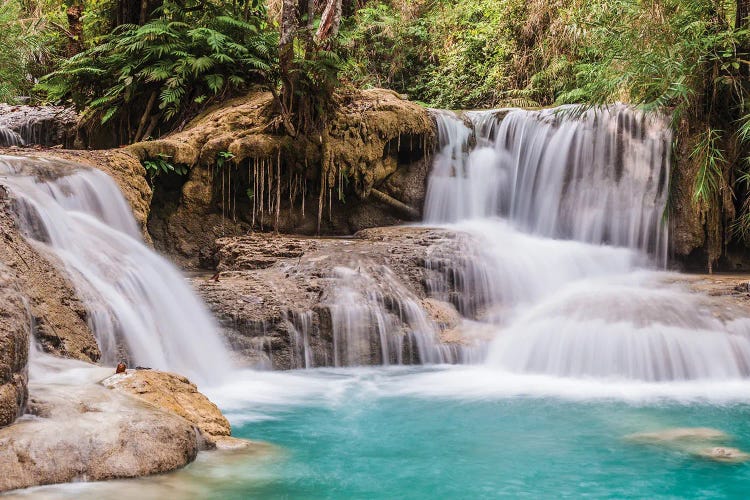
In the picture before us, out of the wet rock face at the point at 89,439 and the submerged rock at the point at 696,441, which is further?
the submerged rock at the point at 696,441

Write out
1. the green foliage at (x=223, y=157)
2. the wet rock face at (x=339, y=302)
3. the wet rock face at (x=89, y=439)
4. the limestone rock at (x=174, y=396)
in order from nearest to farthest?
1. the wet rock face at (x=89, y=439)
2. the limestone rock at (x=174, y=396)
3. the wet rock face at (x=339, y=302)
4. the green foliage at (x=223, y=157)

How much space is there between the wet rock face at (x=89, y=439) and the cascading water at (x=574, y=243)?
169 inches

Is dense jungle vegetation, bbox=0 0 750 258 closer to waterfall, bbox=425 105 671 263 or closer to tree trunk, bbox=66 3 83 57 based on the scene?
tree trunk, bbox=66 3 83 57

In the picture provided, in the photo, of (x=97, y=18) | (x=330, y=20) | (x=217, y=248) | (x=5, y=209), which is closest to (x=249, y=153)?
(x=217, y=248)

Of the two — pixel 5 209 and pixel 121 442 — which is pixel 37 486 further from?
pixel 5 209

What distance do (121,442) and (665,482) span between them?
291cm

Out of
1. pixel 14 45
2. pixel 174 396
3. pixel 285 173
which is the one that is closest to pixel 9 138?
pixel 14 45

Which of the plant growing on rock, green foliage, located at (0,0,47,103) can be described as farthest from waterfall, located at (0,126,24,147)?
the plant growing on rock

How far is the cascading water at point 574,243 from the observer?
702 cm

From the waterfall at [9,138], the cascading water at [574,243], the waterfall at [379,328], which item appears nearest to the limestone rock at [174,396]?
the waterfall at [379,328]

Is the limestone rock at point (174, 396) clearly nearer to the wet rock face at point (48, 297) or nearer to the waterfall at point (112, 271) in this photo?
the wet rock face at point (48, 297)

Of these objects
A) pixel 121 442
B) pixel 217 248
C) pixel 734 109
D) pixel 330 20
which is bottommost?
pixel 121 442

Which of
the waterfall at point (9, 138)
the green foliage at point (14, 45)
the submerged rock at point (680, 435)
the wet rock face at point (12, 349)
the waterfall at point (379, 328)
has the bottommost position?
the submerged rock at point (680, 435)

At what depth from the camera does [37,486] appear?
10.7 feet
